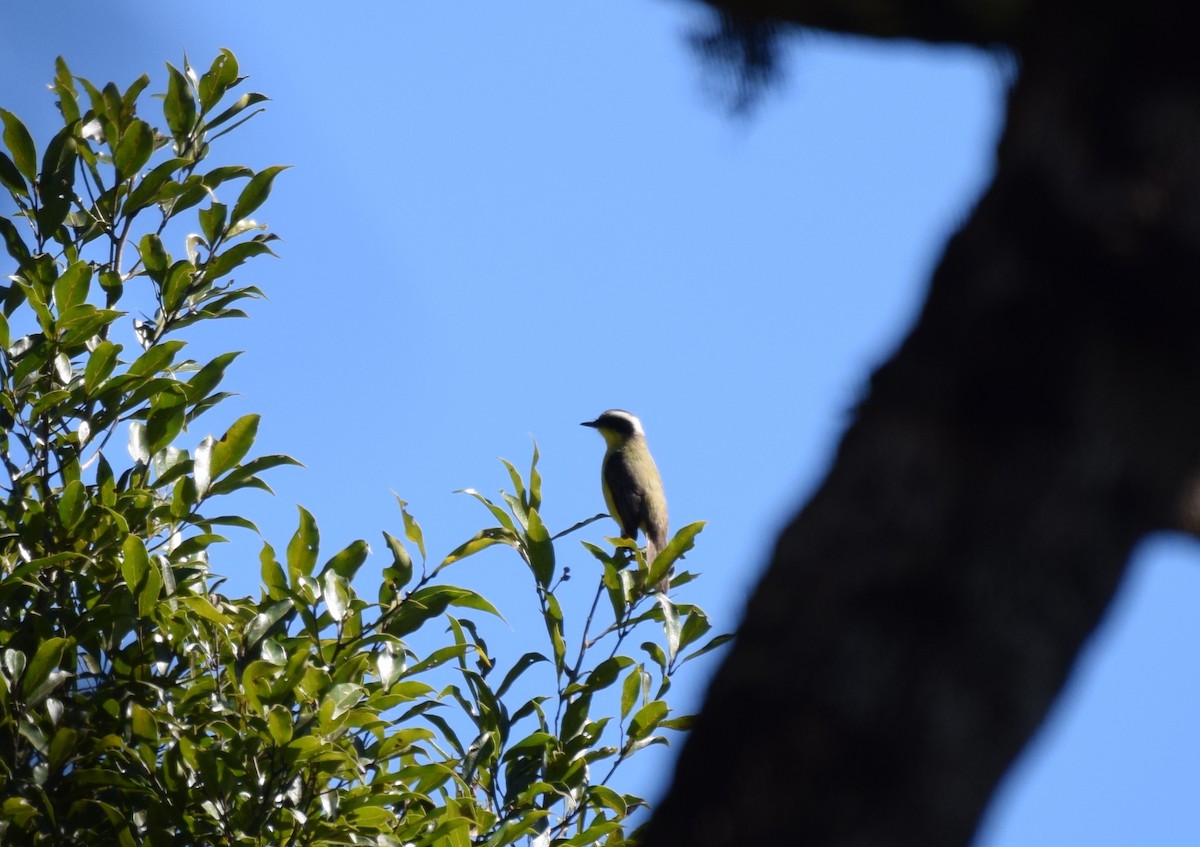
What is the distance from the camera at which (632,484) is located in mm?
11328

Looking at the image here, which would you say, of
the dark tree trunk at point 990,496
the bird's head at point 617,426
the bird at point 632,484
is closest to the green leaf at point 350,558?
the dark tree trunk at point 990,496

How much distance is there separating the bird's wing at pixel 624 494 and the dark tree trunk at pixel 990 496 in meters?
9.47

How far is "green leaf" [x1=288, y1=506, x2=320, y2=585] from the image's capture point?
3814 millimetres

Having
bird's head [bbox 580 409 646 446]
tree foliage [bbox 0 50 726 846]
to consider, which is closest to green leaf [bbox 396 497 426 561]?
tree foliage [bbox 0 50 726 846]

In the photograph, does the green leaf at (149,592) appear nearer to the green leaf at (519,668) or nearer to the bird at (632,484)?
the green leaf at (519,668)

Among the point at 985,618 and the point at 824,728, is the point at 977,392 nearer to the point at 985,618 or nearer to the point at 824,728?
the point at 985,618

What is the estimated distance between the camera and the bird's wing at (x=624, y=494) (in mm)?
11062

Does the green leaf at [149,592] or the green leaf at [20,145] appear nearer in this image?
the green leaf at [149,592]

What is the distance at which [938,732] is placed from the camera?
1.25 metres

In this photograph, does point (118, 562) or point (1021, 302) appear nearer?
point (1021, 302)

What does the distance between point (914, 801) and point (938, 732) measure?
0.07 meters

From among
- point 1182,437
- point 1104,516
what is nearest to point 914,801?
point 1104,516

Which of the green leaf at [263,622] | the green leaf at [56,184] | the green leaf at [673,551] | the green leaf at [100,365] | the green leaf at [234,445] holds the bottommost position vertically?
the green leaf at [263,622]

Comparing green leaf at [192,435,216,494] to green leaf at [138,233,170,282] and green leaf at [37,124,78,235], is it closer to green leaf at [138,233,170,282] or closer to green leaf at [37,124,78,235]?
green leaf at [138,233,170,282]
